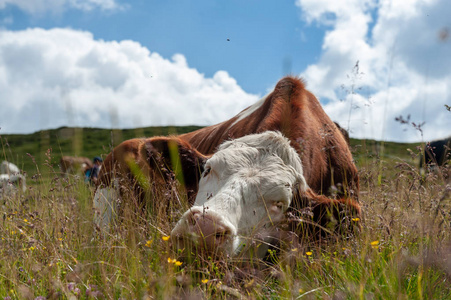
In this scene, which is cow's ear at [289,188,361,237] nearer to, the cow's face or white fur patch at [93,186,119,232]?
the cow's face

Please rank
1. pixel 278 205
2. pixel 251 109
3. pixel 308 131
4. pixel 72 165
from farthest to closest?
pixel 72 165
pixel 251 109
pixel 308 131
pixel 278 205

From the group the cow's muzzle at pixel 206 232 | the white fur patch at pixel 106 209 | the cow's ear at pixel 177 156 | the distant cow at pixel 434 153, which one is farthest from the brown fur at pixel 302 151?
the cow's muzzle at pixel 206 232

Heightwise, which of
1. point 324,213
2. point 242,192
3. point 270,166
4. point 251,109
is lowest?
point 324,213

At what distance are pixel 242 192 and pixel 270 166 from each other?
50 centimetres

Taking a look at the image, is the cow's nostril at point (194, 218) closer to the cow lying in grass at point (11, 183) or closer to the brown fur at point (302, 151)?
the brown fur at point (302, 151)

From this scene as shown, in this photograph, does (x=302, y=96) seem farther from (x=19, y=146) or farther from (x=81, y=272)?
(x=19, y=146)

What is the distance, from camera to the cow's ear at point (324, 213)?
3.54 metres

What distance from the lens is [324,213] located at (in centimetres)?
372

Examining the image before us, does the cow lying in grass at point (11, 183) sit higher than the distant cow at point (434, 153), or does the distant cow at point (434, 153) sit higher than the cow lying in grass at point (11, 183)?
the distant cow at point (434, 153)

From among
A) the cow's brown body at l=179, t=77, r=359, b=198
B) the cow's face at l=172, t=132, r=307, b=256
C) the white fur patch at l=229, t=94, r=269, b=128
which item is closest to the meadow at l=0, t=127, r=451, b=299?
the cow's face at l=172, t=132, r=307, b=256

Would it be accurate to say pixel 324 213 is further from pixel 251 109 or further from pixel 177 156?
pixel 251 109

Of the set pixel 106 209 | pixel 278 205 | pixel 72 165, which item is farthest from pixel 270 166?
pixel 72 165

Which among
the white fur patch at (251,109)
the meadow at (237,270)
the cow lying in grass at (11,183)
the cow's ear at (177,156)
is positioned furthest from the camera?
the white fur patch at (251,109)

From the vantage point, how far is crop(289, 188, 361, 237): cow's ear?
139 inches
